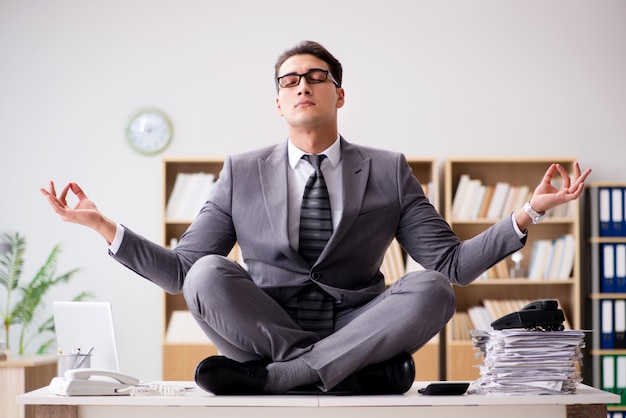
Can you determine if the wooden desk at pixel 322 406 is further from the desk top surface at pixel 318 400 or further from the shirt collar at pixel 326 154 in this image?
the shirt collar at pixel 326 154

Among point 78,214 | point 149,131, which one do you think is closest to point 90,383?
point 78,214

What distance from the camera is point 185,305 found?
508 centimetres

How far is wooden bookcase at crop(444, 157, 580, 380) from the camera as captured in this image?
487 cm

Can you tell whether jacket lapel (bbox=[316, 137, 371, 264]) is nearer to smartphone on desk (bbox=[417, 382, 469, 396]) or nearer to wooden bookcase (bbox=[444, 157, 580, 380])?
smartphone on desk (bbox=[417, 382, 469, 396])

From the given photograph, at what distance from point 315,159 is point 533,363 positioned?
0.88m

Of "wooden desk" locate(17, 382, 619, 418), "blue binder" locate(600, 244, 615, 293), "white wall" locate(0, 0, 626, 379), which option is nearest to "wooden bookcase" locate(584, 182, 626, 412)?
"blue binder" locate(600, 244, 615, 293)

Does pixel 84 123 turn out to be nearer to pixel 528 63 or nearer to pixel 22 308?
pixel 22 308

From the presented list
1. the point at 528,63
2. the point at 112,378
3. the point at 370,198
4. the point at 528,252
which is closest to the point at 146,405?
the point at 112,378

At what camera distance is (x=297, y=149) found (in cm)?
258

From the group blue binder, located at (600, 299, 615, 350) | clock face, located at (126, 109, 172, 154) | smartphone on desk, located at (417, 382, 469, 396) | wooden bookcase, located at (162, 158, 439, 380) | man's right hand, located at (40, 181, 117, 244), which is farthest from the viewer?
clock face, located at (126, 109, 172, 154)

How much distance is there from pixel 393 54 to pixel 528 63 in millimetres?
859

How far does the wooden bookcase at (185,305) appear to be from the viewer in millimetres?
4805

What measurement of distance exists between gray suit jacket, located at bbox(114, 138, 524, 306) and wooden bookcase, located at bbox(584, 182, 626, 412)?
2736 millimetres

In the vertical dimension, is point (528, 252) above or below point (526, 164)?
below
